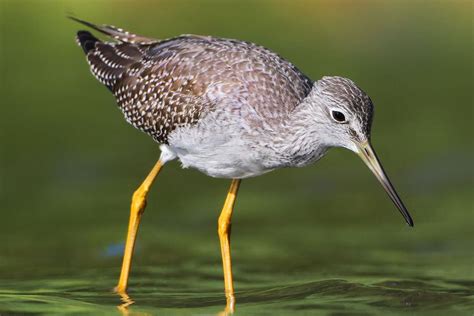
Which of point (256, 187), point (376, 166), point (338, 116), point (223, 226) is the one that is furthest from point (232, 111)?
point (256, 187)

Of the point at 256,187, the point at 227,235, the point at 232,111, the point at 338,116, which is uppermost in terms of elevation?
the point at 256,187

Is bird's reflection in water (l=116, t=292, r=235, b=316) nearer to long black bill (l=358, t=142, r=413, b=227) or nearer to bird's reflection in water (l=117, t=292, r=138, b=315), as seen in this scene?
bird's reflection in water (l=117, t=292, r=138, b=315)

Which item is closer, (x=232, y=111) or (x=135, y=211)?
(x=232, y=111)

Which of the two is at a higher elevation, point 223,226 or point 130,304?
point 223,226

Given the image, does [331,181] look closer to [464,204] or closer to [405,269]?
[464,204]

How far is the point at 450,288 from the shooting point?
41.8 feet

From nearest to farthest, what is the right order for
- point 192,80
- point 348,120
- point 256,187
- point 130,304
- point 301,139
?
point 348,120 → point 301,139 → point 130,304 → point 192,80 → point 256,187

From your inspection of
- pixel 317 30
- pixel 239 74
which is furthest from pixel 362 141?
pixel 317 30

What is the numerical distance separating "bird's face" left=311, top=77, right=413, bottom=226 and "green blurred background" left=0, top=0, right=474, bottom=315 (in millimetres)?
1486

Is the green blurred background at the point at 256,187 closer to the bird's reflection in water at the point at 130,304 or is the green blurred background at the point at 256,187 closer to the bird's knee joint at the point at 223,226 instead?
the bird's reflection in water at the point at 130,304

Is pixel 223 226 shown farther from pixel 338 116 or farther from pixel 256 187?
pixel 256 187

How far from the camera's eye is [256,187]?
19047mm

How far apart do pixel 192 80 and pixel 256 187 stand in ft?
22.3

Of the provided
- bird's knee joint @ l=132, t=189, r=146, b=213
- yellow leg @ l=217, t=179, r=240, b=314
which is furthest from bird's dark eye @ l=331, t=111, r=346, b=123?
bird's knee joint @ l=132, t=189, r=146, b=213
